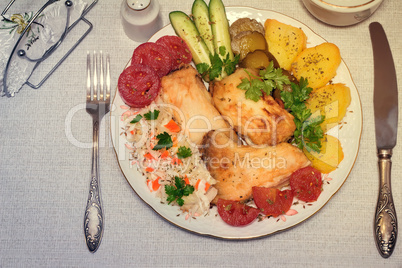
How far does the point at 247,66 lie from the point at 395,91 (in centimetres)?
116

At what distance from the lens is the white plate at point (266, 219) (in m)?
2.55

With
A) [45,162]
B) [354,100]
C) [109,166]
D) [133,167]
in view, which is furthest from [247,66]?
[45,162]

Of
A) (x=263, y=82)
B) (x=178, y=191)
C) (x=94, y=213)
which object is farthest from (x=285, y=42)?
(x=94, y=213)

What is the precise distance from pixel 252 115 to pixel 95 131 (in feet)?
3.91

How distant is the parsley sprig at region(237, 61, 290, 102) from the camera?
8.55 ft

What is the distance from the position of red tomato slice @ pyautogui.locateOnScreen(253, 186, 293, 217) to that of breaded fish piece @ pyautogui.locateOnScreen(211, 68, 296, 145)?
0.34 meters

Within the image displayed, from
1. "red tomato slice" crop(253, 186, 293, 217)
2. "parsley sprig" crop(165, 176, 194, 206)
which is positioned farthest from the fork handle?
"red tomato slice" crop(253, 186, 293, 217)

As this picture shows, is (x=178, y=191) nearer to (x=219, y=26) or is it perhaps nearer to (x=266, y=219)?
(x=266, y=219)

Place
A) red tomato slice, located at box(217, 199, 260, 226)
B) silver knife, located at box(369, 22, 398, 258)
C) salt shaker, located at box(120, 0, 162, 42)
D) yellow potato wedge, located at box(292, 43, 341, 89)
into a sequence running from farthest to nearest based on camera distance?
1. salt shaker, located at box(120, 0, 162, 42)
2. yellow potato wedge, located at box(292, 43, 341, 89)
3. silver knife, located at box(369, 22, 398, 258)
4. red tomato slice, located at box(217, 199, 260, 226)

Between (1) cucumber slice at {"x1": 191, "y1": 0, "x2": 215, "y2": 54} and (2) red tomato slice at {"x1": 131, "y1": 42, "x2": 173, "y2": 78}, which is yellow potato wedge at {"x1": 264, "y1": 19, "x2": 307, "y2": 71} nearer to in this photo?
(1) cucumber slice at {"x1": 191, "y1": 0, "x2": 215, "y2": 54}

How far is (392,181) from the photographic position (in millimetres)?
2811

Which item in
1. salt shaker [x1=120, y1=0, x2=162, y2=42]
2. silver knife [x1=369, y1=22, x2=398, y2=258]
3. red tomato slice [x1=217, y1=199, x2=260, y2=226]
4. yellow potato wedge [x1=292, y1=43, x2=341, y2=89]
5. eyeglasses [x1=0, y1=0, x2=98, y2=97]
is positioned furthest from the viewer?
eyeglasses [x1=0, y1=0, x2=98, y2=97]

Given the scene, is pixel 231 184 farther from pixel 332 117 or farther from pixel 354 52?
pixel 354 52

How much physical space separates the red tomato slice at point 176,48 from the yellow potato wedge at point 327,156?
3.63 feet
